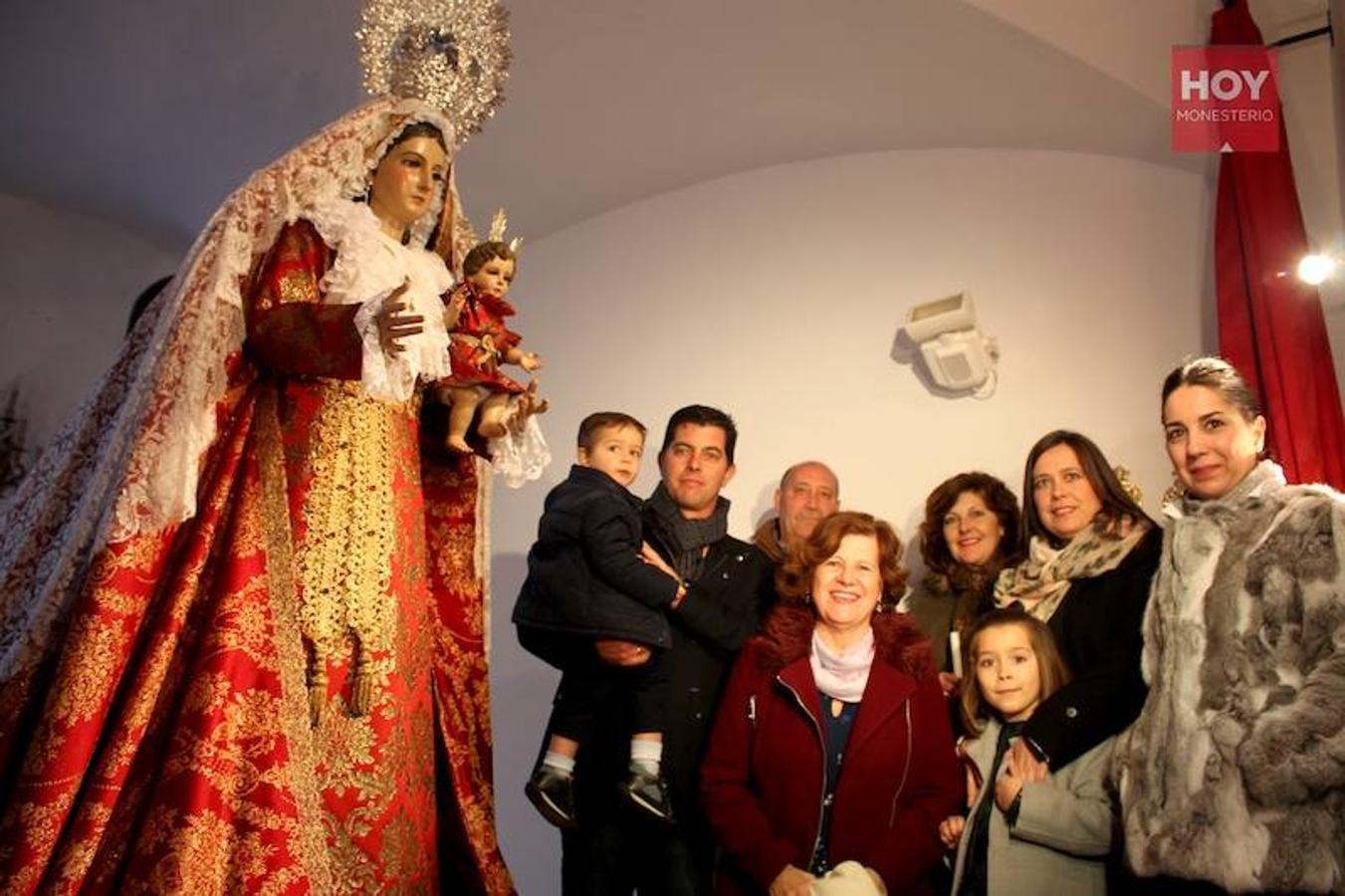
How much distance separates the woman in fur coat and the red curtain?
892mm

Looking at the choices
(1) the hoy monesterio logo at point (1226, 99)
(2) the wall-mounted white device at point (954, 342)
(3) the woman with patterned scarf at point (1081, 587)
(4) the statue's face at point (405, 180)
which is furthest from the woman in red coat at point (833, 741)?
(1) the hoy monesterio logo at point (1226, 99)

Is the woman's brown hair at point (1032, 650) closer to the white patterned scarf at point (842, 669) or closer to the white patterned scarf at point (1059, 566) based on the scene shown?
the white patterned scarf at point (1059, 566)

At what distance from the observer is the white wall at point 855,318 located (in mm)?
4008

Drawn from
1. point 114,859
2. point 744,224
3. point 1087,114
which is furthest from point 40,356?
point 1087,114

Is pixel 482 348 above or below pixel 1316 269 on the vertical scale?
below

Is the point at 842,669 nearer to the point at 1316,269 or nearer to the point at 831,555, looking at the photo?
the point at 831,555

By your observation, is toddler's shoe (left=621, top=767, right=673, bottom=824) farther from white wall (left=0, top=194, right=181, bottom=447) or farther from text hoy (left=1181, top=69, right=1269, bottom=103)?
white wall (left=0, top=194, right=181, bottom=447)

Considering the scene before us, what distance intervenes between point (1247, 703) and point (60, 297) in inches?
226

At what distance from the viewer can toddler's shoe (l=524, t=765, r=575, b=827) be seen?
2.69 metres

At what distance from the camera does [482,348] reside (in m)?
2.49

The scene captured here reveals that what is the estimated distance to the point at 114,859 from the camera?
6.10 ft

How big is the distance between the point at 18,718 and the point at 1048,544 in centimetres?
236

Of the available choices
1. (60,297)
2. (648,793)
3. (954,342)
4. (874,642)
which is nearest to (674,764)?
(648,793)

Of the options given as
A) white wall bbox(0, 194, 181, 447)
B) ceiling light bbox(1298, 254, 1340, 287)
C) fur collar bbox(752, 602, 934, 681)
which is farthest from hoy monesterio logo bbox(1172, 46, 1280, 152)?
white wall bbox(0, 194, 181, 447)
